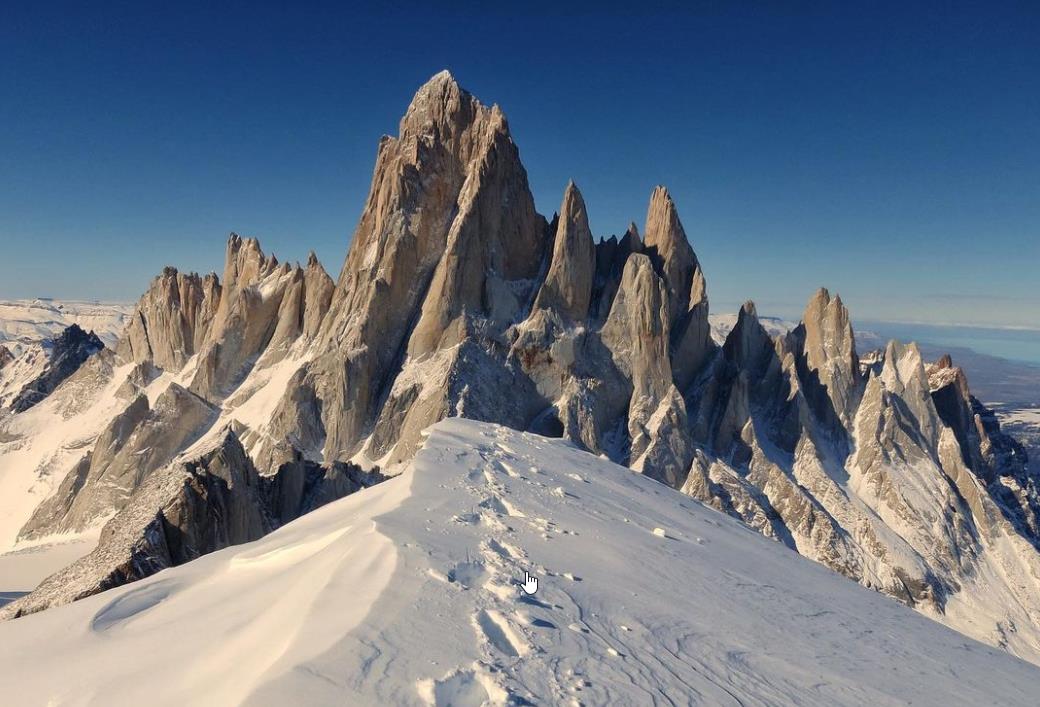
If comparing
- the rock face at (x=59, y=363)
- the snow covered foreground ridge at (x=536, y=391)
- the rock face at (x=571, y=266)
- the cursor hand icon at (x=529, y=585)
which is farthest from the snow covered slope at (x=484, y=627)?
the rock face at (x=59, y=363)

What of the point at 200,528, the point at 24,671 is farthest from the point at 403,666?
the point at 200,528

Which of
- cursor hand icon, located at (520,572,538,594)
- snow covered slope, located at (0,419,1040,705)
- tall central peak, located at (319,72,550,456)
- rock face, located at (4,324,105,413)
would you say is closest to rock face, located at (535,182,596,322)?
tall central peak, located at (319,72,550,456)

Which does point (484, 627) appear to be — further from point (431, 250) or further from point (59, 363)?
point (59, 363)

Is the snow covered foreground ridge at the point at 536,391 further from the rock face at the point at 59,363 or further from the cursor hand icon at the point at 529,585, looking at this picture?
the cursor hand icon at the point at 529,585

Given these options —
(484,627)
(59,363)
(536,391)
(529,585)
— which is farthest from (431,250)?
(484,627)

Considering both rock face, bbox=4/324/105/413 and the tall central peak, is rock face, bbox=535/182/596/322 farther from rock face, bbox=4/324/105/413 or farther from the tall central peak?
rock face, bbox=4/324/105/413

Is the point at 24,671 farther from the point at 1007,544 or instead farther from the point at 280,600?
the point at 1007,544
